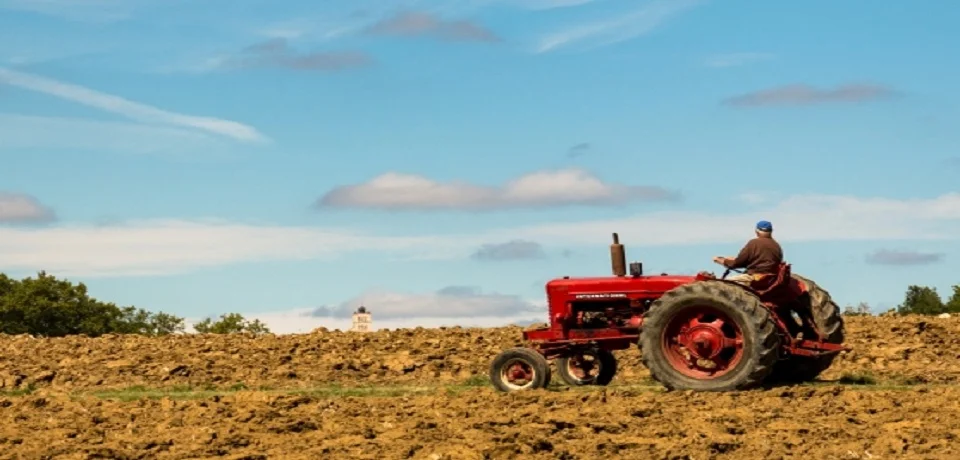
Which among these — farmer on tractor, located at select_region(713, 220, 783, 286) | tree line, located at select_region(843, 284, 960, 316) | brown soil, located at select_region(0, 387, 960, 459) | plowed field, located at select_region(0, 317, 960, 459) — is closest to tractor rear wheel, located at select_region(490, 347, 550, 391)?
plowed field, located at select_region(0, 317, 960, 459)

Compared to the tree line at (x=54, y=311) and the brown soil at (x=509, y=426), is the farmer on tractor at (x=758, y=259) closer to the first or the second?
the brown soil at (x=509, y=426)

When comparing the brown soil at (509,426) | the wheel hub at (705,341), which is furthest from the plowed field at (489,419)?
the wheel hub at (705,341)

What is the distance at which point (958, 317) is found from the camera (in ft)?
86.9

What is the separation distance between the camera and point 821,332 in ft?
51.6

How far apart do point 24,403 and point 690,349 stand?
6.46 metres

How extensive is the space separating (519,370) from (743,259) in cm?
259

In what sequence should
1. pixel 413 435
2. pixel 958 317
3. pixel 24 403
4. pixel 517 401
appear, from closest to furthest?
pixel 413 435 → pixel 517 401 → pixel 24 403 → pixel 958 317

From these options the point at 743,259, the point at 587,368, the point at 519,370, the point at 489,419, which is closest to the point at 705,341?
the point at 743,259

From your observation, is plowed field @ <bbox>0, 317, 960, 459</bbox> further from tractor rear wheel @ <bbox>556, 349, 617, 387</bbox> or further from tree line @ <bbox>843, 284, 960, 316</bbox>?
tree line @ <bbox>843, 284, 960, 316</bbox>

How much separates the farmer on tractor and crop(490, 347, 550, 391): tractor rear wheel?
206 cm

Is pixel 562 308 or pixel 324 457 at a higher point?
pixel 562 308

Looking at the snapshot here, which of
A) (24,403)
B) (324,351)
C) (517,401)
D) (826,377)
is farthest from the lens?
(324,351)

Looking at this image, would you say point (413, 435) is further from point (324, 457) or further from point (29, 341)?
point (29, 341)

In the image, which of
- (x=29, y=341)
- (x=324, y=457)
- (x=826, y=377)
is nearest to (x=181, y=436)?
(x=324, y=457)
